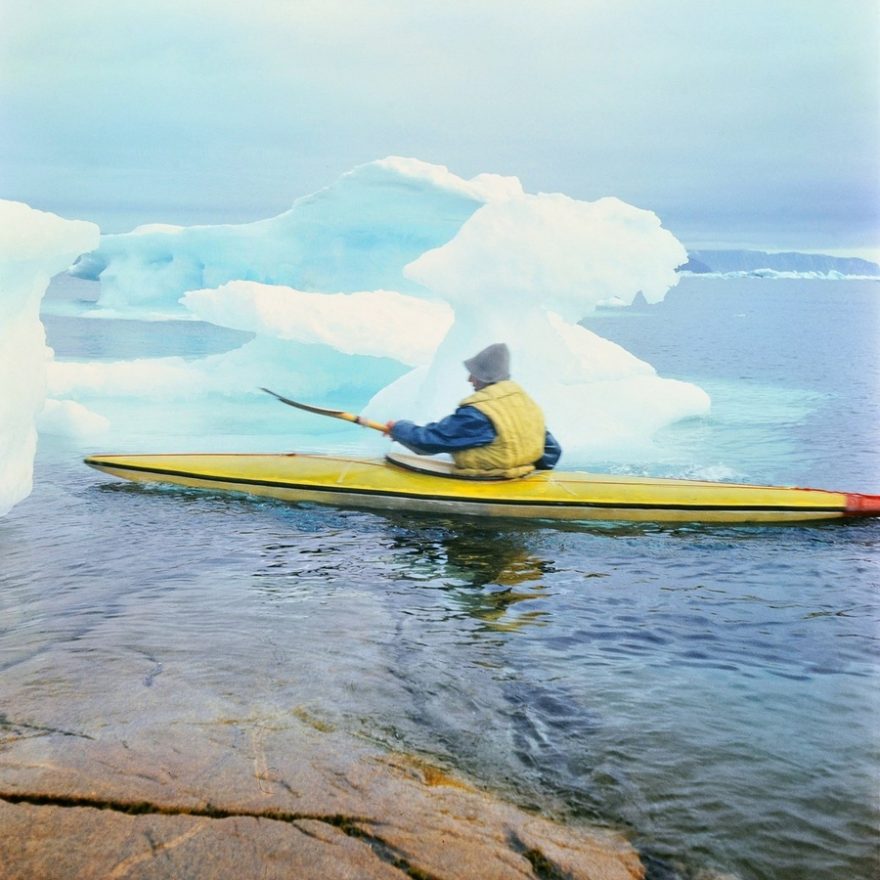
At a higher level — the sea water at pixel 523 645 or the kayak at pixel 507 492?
the kayak at pixel 507 492

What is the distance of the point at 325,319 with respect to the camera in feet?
32.2

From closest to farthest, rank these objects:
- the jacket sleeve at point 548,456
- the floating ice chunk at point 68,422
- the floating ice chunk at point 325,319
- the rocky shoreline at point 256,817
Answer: the rocky shoreline at point 256,817
the jacket sleeve at point 548,456
the floating ice chunk at point 68,422
the floating ice chunk at point 325,319

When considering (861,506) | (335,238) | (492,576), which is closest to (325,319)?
(335,238)

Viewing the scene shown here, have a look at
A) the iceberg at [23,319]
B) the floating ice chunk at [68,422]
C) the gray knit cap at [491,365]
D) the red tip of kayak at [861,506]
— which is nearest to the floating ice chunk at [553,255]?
the gray knit cap at [491,365]

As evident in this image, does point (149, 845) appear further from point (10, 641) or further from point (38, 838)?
point (10, 641)

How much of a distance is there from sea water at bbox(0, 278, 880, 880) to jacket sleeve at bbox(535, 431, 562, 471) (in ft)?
1.93

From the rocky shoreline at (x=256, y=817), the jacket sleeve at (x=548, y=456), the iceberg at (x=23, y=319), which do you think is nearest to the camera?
the rocky shoreline at (x=256, y=817)

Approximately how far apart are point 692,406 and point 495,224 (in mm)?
2996

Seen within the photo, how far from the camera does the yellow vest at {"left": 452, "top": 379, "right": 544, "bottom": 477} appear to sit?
562 centimetres

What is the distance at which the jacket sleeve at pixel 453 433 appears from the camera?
565 cm

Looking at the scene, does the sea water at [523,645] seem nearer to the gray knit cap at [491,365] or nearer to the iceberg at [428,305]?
the gray knit cap at [491,365]

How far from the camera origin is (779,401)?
40.9 ft

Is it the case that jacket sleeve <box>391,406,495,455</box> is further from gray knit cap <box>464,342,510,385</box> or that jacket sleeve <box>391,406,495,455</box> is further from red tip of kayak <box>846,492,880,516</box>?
red tip of kayak <box>846,492,880,516</box>

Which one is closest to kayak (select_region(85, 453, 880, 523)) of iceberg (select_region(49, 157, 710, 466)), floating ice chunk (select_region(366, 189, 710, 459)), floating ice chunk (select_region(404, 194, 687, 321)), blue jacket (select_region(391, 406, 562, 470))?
blue jacket (select_region(391, 406, 562, 470))
